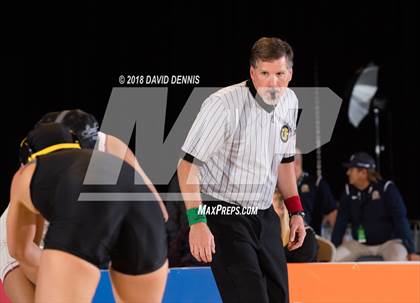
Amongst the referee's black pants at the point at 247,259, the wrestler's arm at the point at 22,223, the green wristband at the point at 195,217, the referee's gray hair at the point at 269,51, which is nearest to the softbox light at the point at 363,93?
the referee's gray hair at the point at 269,51

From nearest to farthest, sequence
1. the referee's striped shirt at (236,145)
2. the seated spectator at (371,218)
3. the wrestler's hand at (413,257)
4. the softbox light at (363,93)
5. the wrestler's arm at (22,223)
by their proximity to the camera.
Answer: the wrestler's arm at (22,223) < the referee's striped shirt at (236,145) < the wrestler's hand at (413,257) < the seated spectator at (371,218) < the softbox light at (363,93)

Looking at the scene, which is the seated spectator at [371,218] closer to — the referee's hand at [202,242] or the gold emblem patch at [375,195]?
the gold emblem patch at [375,195]

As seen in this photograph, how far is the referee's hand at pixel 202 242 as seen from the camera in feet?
10.2

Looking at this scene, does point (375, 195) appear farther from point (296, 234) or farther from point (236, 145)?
point (236, 145)

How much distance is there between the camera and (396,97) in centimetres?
845

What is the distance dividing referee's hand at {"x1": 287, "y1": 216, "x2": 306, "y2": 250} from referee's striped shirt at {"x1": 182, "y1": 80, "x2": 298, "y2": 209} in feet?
0.60

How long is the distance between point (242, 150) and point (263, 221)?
0.91 feet

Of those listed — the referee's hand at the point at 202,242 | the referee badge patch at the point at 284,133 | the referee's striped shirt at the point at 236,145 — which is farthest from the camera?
the referee badge patch at the point at 284,133

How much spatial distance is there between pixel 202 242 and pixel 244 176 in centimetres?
36

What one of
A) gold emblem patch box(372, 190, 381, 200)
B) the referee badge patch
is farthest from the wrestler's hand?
the referee badge patch

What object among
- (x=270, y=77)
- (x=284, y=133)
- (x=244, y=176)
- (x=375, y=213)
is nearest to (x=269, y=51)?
(x=270, y=77)

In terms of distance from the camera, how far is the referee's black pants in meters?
3.15

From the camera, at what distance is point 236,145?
3344 millimetres

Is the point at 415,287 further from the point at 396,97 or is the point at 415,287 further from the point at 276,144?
the point at 396,97
